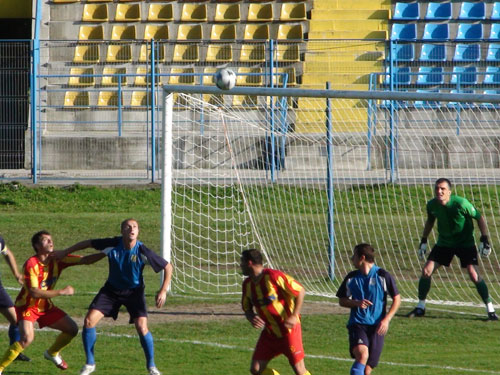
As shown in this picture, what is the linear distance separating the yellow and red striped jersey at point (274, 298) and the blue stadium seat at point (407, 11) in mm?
19606

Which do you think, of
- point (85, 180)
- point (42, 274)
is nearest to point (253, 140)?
point (85, 180)

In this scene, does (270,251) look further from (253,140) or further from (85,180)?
(85,180)

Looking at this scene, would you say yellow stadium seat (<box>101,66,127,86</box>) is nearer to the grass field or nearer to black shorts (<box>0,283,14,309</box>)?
the grass field

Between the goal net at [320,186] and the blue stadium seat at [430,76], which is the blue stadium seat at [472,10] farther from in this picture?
the goal net at [320,186]

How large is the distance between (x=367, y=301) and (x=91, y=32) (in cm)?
2029

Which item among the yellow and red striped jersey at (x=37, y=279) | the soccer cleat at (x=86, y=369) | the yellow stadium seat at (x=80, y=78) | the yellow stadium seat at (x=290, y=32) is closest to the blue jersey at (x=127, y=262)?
the yellow and red striped jersey at (x=37, y=279)

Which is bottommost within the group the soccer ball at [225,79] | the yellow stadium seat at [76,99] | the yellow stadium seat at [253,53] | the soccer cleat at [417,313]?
the soccer cleat at [417,313]

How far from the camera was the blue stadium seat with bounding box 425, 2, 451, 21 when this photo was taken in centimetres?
2623

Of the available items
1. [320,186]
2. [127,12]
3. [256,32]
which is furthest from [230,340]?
[127,12]

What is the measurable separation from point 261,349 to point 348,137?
11.8 metres

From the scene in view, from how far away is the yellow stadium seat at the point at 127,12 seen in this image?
2672cm

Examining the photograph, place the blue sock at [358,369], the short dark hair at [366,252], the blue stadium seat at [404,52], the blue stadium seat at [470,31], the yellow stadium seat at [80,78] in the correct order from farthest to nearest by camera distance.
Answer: the blue stadium seat at [470,31] → the yellow stadium seat at [80,78] → the blue stadium seat at [404,52] → the short dark hair at [366,252] → the blue sock at [358,369]

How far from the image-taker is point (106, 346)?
10.2m

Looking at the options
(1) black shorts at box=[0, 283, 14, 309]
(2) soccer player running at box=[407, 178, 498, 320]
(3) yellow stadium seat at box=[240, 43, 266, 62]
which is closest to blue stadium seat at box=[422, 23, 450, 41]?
(3) yellow stadium seat at box=[240, 43, 266, 62]
